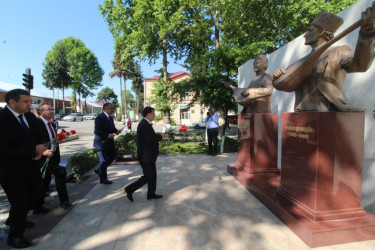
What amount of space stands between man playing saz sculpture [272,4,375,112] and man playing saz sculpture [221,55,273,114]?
1422 millimetres

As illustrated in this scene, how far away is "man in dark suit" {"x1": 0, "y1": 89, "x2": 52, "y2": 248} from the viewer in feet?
8.79

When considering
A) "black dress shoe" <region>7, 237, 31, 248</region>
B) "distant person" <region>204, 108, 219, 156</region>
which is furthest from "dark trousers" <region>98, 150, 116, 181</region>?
"distant person" <region>204, 108, 219, 156</region>

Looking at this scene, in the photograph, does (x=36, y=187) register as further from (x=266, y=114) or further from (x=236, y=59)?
(x=236, y=59)

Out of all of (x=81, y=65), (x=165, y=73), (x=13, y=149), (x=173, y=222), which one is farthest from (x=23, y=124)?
(x=81, y=65)

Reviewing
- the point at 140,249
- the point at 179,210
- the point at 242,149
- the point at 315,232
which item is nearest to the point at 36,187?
the point at 140,249

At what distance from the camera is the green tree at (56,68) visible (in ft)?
142

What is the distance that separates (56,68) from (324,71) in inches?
1974

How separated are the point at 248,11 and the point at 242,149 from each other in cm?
1576

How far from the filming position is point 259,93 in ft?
A: 16.3

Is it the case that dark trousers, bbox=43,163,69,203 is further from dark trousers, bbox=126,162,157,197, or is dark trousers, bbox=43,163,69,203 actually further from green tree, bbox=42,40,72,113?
green tree, bbox=42,40,72,113

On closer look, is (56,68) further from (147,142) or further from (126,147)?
(147,142)

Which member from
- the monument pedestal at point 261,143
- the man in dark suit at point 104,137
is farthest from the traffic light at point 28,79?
the monument pedestal at point 261,143

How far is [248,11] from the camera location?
17.4m

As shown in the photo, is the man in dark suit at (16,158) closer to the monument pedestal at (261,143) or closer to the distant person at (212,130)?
the monument pedestal at (261,143)
